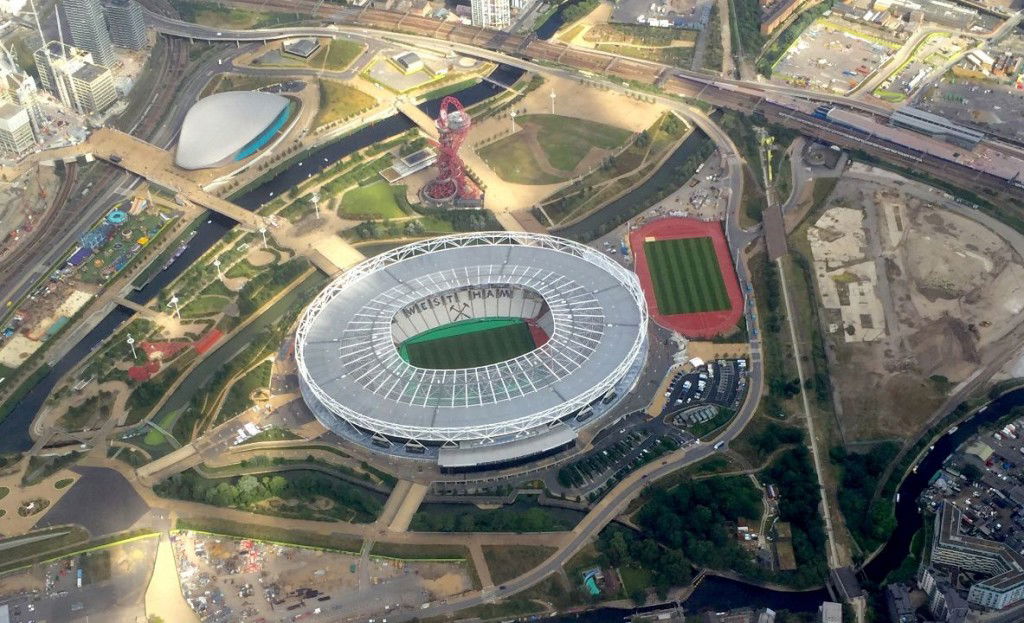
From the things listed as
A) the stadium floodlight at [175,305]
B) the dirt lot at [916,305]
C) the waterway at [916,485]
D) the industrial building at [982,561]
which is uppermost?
the stadium floodlight at [175,305]

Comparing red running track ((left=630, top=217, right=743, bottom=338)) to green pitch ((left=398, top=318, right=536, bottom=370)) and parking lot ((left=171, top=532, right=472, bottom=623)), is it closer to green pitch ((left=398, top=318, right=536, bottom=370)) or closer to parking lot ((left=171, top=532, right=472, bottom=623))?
green pitch ((left=398, top=318, right=536, bottom=370))

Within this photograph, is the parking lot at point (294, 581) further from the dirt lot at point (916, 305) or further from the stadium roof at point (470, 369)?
the dirt lot at point (916, 305)

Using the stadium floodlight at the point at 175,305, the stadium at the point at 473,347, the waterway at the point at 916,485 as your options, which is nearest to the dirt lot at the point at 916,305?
the waterway at the point at 916,485

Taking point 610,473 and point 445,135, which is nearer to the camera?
point 610,473

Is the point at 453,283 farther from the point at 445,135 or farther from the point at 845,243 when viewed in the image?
the point at 845,243

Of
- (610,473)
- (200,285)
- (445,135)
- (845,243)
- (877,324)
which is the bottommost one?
(610,473)

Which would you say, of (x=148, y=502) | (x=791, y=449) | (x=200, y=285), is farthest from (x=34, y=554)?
(x=791, y=449)
